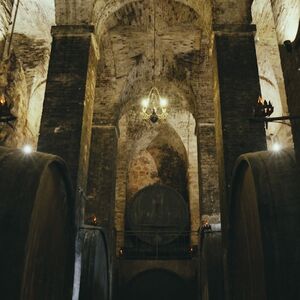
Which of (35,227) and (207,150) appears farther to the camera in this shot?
(207,150)

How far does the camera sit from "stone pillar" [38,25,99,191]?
245 inches

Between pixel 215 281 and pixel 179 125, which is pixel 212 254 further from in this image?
pixel 179 125

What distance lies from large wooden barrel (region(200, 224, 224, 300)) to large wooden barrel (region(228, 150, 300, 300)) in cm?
234

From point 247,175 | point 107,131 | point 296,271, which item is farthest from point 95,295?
point 107,131

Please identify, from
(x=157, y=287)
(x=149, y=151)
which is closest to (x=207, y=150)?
(x=157, y=287)

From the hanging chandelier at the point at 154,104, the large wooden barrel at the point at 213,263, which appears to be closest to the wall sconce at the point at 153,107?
the hanging chandelier at the point at 154,104

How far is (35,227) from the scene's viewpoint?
297 centimetres

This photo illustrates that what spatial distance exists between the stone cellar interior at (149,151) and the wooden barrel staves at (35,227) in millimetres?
12

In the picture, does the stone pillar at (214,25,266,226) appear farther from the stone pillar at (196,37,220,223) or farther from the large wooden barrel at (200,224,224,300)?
the stone pillar at (196,37,220,223)

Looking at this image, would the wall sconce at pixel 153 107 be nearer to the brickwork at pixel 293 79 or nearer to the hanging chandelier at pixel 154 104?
the hanging chandelier at pixel 154 104

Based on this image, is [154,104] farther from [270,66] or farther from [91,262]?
[91,262]

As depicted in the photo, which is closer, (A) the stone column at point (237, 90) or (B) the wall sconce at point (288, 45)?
(B) the wall sconce at point (288, 45)

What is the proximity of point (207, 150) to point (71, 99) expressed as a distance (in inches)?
182

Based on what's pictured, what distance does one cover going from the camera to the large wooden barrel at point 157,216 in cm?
1188
